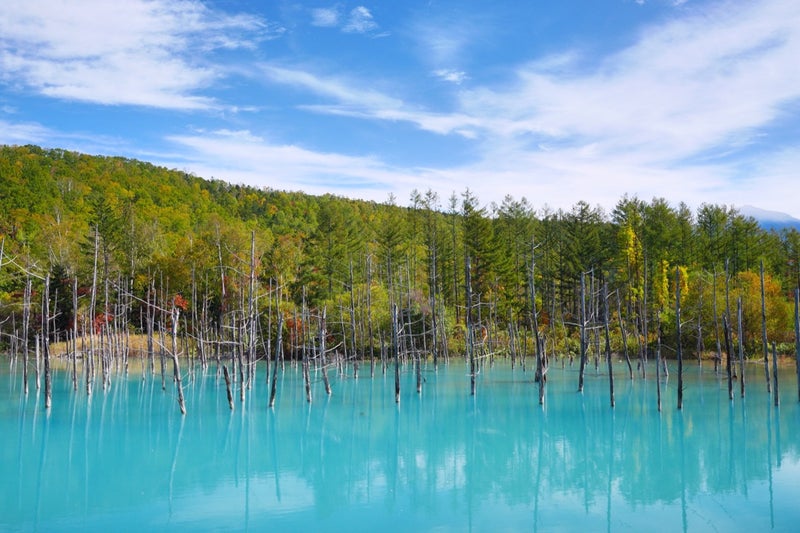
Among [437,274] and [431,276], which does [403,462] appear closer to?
[431,276]

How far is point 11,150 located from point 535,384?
211 feet

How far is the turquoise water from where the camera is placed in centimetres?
1037

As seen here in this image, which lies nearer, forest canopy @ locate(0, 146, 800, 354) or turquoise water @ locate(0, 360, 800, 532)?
turquoise water @ locate(0, 360, 800, 532)

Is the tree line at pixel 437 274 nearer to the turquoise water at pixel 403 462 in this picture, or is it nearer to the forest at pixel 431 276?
the forest at pixel 431 276

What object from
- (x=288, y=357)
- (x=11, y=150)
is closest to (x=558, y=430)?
(x=288, y=357)

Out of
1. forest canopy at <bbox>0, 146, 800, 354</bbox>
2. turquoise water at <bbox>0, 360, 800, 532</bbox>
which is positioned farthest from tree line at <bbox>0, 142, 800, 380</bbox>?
turquoise water at <bbox>0, 360, 800, 532</bbox>

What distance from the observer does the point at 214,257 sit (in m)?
40.1

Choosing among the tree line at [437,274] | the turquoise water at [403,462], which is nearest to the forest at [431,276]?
the tree line at [437,274]

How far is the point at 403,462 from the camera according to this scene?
14156mm

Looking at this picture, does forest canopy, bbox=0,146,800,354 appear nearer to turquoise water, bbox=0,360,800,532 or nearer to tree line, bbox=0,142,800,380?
tree line, bbox=0,142,800,380

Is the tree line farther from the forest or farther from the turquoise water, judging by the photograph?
the turquoise water

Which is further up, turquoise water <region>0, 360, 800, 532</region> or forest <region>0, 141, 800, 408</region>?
forest <region>0, 141, 800, 408</region>

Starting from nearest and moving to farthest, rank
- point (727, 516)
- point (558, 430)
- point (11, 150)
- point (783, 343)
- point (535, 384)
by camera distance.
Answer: point (727, 516) → point (558, 430) → point (535, 384) → point (783, 343) → point (11, 150)

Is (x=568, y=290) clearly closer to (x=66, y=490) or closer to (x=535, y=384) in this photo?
(x=535, y=384)
